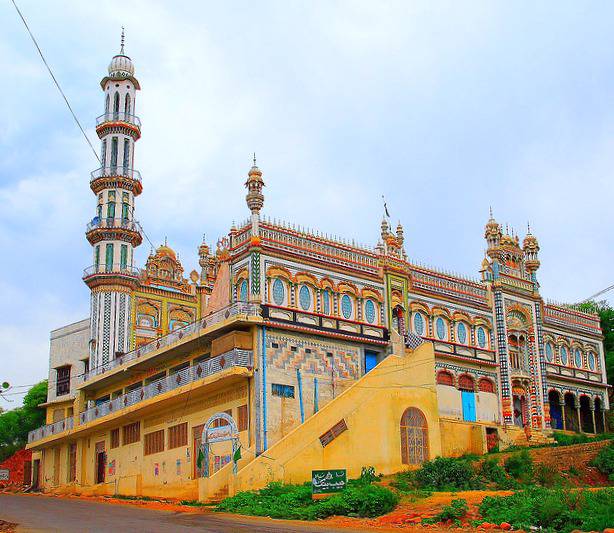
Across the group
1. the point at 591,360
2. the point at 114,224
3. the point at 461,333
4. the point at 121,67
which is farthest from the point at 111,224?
the point at 591,360

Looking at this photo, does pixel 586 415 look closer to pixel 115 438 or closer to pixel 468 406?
pixel 468 406

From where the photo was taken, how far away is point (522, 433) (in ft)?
139

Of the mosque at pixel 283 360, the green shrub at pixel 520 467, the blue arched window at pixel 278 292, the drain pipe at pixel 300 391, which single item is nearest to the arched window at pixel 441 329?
the mosque at pixel 283 360

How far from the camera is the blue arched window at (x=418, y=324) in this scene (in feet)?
137

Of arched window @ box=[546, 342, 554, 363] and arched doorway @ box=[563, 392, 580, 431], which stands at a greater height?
arched window @ box=[546, 342, 554, 363]

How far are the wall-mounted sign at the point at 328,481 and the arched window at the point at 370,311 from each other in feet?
45.0

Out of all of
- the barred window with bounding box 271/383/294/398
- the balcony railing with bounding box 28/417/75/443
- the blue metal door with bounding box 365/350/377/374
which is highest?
the blue metal door with bounding box 365/350/377/374

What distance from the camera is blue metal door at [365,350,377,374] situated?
3806 cm

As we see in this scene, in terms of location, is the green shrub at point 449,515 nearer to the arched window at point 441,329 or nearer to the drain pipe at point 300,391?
the drain pipe at point 300,391

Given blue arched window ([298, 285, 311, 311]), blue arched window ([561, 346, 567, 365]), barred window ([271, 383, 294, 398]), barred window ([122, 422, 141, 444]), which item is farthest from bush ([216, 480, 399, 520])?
blue arched window ([561, 346, 567, 365])

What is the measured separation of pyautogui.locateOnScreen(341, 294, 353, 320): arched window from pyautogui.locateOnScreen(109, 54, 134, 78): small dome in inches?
836

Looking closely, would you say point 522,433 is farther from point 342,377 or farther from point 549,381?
point 342,377

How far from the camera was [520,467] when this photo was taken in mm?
34000

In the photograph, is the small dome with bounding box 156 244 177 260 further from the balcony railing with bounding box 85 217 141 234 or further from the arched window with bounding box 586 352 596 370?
the arched window with bounding box 586 352 596 370
